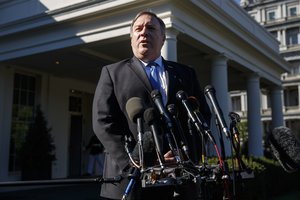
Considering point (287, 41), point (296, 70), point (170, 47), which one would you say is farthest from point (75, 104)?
point (287, 41)

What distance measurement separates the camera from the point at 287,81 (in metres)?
49.0

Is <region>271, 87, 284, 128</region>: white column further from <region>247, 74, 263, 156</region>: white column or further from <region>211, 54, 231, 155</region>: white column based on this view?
<region>211, 54, 231, 155</region>: white column

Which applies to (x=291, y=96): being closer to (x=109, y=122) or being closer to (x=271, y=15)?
(x=271, y=15)

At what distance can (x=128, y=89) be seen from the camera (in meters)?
2.44

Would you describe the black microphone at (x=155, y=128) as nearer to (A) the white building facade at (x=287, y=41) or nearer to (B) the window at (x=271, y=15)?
(A) the white building facade at (x=287, y=41)

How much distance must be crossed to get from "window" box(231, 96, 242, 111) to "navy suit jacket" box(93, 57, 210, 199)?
51.9 m

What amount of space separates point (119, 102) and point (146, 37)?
1.47ft

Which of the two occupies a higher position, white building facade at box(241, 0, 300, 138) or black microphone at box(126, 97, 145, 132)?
white building facade at box(241, 0, 300, 138)

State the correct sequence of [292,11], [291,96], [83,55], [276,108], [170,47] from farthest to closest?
[292,11], [291,96], [276,108], [83,55], [170,47]

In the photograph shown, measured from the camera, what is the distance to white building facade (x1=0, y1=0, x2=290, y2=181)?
9.64 m

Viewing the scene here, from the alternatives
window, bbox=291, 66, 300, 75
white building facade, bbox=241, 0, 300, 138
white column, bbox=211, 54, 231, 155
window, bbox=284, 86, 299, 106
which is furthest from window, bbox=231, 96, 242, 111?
white column, bbox=211, 54, 231, 155

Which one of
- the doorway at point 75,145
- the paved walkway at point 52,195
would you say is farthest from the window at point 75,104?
the paved walkway at point 52,195

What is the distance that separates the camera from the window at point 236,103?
5333 centimetres

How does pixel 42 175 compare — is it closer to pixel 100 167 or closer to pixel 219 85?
pixel 100 167
